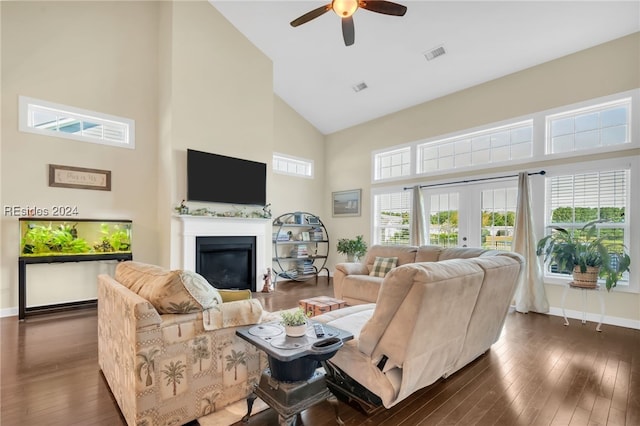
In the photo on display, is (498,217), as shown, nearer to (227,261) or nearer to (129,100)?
(227,261)

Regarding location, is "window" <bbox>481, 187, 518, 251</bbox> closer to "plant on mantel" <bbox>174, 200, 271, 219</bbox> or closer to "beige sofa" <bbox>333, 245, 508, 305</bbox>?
"beige sofa" <bbox>333, 245, 508, 305</bbox>

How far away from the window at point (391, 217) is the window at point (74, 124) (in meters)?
4.76

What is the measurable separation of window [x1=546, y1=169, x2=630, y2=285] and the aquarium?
635 centimetres

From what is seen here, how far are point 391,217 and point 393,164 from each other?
44.0 inches

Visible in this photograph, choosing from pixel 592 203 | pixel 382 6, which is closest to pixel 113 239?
pixel 382 6

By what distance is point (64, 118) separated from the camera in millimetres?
4484

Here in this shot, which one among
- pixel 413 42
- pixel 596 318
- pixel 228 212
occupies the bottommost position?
pixel 596 318

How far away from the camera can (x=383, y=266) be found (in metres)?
4.55

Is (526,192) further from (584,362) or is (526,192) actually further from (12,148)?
(12,148)

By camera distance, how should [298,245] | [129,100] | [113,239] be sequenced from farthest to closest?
[298,245]
[129,100]
[113,239]

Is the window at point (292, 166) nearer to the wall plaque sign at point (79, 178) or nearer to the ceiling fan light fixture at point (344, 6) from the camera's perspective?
the wall plaque sign at point (79, 178)

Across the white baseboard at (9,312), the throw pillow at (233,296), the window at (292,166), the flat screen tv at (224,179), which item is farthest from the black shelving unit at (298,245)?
the throw pillow at (233,296)

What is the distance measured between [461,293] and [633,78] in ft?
13.9

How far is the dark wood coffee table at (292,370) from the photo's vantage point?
1.67 meters
